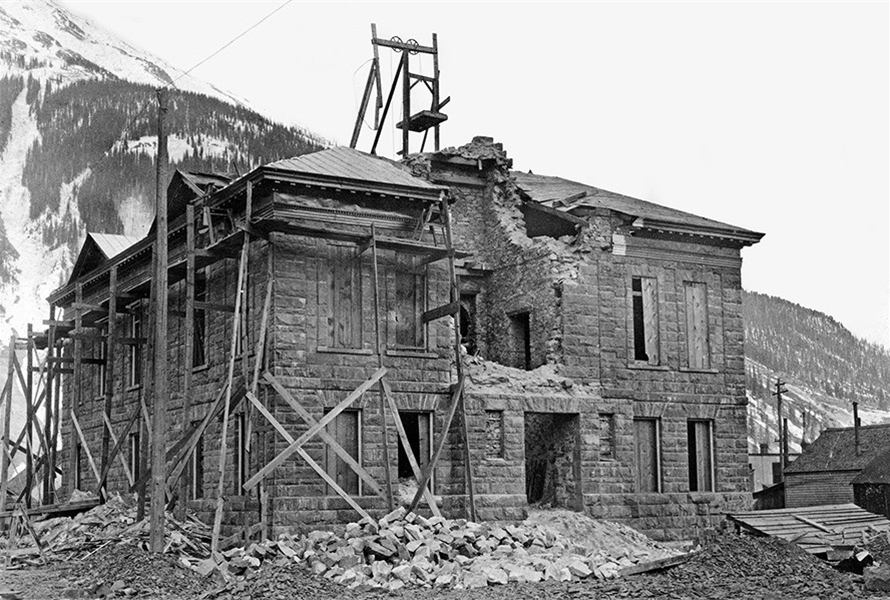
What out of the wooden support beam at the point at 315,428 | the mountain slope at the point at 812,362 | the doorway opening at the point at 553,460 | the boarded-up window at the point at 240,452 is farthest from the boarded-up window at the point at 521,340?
the mountain slope at the point at 812,362

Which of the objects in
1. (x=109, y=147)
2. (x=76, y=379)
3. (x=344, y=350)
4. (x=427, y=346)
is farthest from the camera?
(x=109, y=147)

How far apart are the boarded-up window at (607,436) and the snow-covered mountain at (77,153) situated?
53553 mm

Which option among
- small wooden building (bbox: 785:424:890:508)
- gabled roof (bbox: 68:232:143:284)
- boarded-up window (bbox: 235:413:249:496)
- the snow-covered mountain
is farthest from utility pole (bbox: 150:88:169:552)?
the snow-covered mountain

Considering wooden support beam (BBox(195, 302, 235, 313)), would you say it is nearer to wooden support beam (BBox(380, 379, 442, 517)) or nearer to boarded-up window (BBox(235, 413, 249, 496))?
boarded-up window (BBox(235, 413, 249, 496))

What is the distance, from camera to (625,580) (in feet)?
64.8

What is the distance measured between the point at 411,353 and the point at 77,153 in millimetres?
66709

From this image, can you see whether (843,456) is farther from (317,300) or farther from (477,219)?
(317,300)

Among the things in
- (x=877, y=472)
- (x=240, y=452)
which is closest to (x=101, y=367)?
(x=240, y=452)

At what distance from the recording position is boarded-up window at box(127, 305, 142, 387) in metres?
30.7

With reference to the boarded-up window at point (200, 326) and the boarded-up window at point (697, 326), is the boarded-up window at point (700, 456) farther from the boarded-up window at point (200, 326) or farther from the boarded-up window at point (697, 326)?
the boarded-up window at point (200, 326)

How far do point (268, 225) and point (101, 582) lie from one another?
7.56 metres

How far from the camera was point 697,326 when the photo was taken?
97.2 ft

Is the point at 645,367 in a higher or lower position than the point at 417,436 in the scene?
higher

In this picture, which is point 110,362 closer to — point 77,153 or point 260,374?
point 260,374
